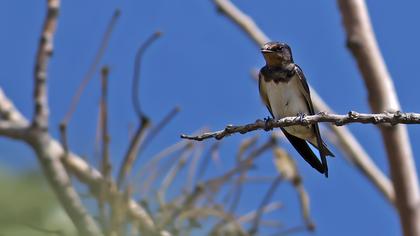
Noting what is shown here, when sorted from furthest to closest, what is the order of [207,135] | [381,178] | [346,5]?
→ 1. [381,178]
2. [346,5]
3. [207,135]

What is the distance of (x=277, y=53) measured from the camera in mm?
2580

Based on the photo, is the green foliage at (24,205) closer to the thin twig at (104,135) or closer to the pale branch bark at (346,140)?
the thin twig at (104,135)

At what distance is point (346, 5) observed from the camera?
293cm

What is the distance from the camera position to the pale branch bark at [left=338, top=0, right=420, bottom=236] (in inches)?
105

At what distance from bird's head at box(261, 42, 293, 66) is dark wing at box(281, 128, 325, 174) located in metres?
0.27

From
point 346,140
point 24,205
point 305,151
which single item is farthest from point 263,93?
point 24,205

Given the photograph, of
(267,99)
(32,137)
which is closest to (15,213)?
(32,137)

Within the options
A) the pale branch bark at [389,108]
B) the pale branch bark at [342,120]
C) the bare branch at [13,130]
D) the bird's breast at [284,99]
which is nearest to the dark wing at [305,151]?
the bird's breast at [284,99]

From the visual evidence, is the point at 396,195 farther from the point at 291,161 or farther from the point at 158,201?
the point at 158,201

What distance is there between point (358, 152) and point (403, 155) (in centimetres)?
96

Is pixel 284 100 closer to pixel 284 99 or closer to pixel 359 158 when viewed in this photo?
pixel 284 99

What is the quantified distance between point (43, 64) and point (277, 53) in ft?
3.75

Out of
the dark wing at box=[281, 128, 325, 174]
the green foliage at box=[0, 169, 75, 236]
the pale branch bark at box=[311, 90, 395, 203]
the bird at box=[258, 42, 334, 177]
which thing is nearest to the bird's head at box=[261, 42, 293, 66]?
the bird at box=[258, 42, 334, 177]

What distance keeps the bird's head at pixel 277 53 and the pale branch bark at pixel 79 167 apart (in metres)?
1.07
